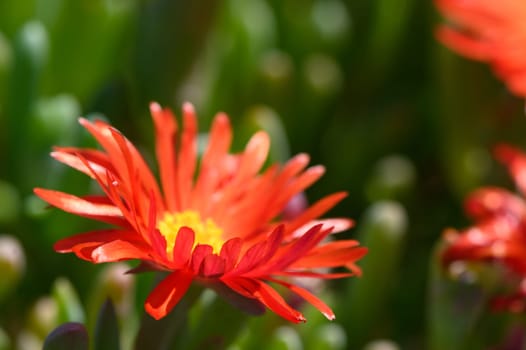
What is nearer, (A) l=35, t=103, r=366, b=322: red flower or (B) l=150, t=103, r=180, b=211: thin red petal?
(A) l=35, t=103, r=366, b=322: red flower

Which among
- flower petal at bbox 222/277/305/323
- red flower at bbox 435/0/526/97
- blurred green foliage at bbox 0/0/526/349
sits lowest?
blurred green foliage at bbox 0/0/526/349

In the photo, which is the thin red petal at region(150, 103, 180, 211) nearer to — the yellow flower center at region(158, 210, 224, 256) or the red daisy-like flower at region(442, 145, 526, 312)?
the yellow flower center at region(158, 210, 224, 256)

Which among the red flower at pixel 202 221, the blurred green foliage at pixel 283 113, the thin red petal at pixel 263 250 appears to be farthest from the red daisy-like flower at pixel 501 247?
the thin red petal at pixel 263 250

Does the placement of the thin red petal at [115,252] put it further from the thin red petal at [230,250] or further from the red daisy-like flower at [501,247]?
the red daisy-like flower at [501,247]

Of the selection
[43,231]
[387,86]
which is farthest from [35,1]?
[387,86]

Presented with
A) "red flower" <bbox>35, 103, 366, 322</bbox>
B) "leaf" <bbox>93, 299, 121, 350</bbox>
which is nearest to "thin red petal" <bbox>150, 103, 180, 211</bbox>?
"red flower" <bbox>35, 103, 366, 322</bbox>

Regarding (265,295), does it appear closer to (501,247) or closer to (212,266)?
(212,266)
